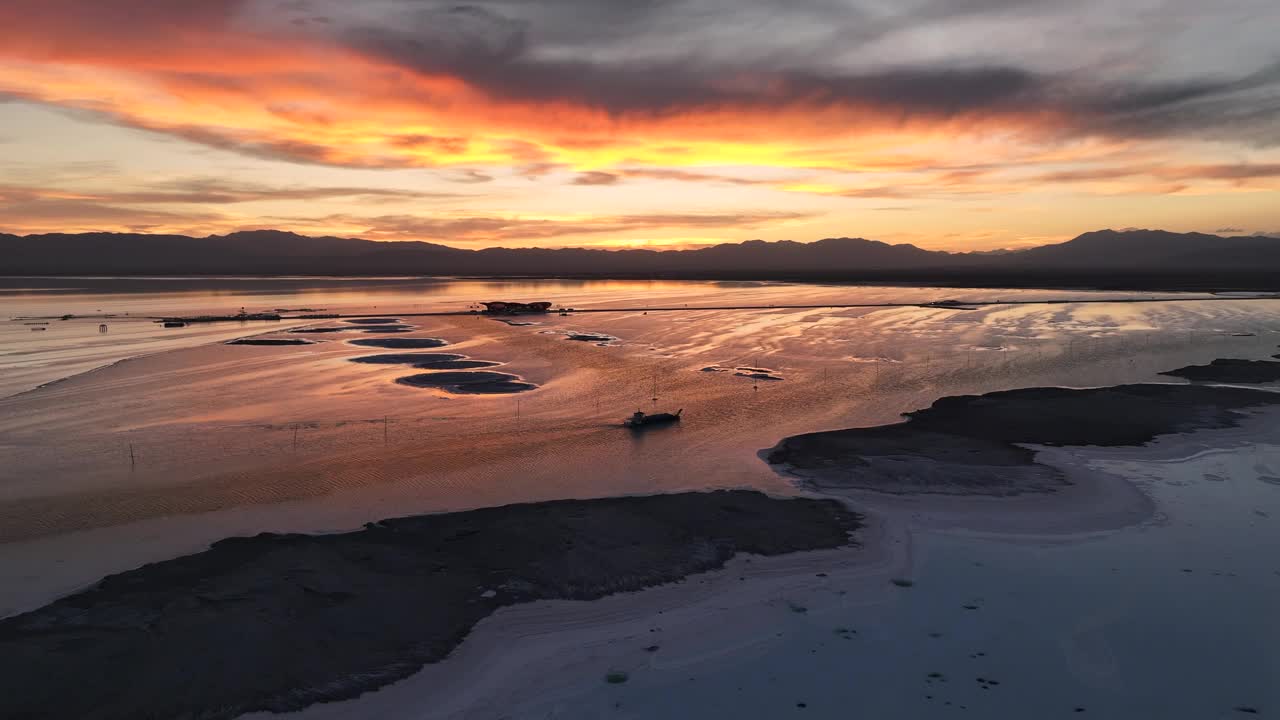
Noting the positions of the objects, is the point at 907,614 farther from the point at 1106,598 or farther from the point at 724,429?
the point at 724,429

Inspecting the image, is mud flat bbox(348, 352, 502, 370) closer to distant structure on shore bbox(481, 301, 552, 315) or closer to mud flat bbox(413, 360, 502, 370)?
mud flat bbox(413, 360, 502, 370)

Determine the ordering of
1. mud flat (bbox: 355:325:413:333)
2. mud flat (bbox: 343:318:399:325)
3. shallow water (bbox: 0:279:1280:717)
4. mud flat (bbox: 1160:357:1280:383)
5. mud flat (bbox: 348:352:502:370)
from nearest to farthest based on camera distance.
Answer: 1. shallow water (bbox: 0:279:1280:717)
2. mud flat (bbox: 1160:357:1280:383)
3. mud flat (bbox: 348:352:502:370)
4. mud flat (bbox: 355:325:413:333)
5. mud flat (bbox: 343:318:399:325)

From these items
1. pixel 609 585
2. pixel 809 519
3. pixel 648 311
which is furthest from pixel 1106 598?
pixel 648 311

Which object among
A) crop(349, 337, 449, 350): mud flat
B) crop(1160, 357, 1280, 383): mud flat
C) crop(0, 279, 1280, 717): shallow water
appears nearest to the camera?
crop(0, 279, 1280, 717): shallow water

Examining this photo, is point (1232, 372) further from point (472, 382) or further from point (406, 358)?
point (406, 358)

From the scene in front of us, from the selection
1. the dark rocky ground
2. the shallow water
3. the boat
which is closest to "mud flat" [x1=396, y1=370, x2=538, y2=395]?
the dark rocky ground

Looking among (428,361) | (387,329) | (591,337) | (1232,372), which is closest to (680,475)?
(428,361)
